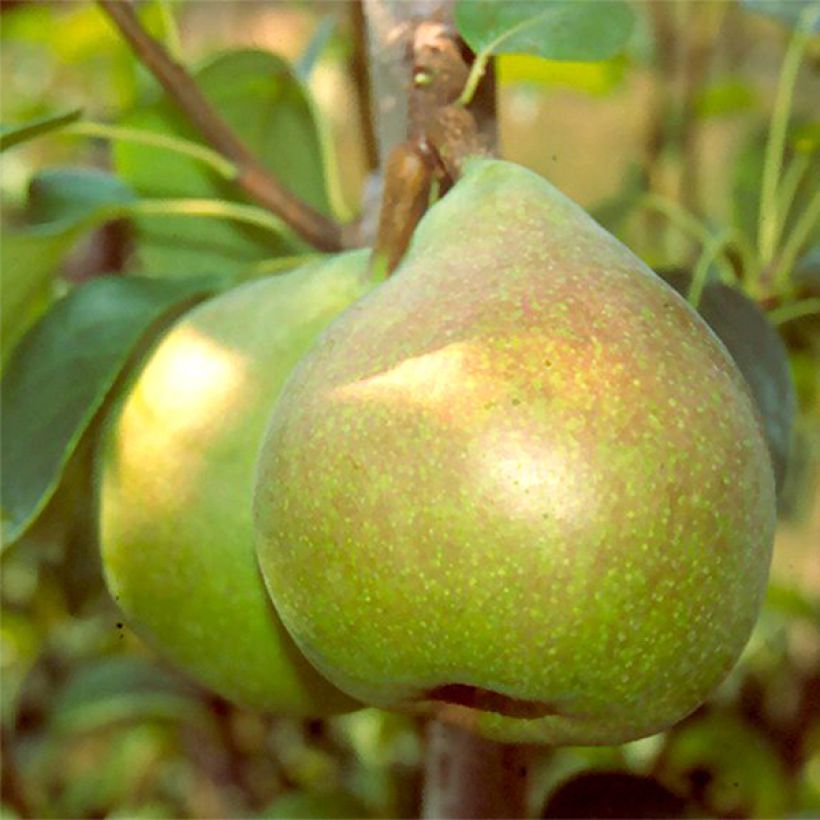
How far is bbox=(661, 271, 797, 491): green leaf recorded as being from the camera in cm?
67

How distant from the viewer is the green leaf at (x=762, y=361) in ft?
2.18

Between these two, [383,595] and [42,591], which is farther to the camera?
[42,591]

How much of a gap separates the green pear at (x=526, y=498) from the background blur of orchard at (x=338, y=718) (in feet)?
0.93

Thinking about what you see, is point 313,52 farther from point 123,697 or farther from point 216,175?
point 123,697

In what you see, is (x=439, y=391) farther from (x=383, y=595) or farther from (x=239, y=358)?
(x=239, y=358)

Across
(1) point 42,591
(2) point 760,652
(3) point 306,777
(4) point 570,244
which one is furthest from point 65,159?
(4) point 570,244

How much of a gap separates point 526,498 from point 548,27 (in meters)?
0.27

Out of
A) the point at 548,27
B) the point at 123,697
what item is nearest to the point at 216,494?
the point at 548,27

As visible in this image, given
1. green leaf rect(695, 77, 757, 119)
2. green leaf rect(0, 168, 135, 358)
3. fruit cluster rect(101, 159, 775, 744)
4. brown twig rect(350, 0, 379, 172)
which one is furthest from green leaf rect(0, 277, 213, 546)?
green leaf rect(695, 77, 757, 119)

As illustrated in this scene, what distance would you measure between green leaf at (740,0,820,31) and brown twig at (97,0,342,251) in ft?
0.95

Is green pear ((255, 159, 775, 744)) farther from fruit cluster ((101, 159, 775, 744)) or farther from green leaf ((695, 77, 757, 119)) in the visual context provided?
green leaf ((695, 77, 757, 119))

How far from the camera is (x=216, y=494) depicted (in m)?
0.60

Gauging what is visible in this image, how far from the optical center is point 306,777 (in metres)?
1.49

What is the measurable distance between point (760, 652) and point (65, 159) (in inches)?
44.4
